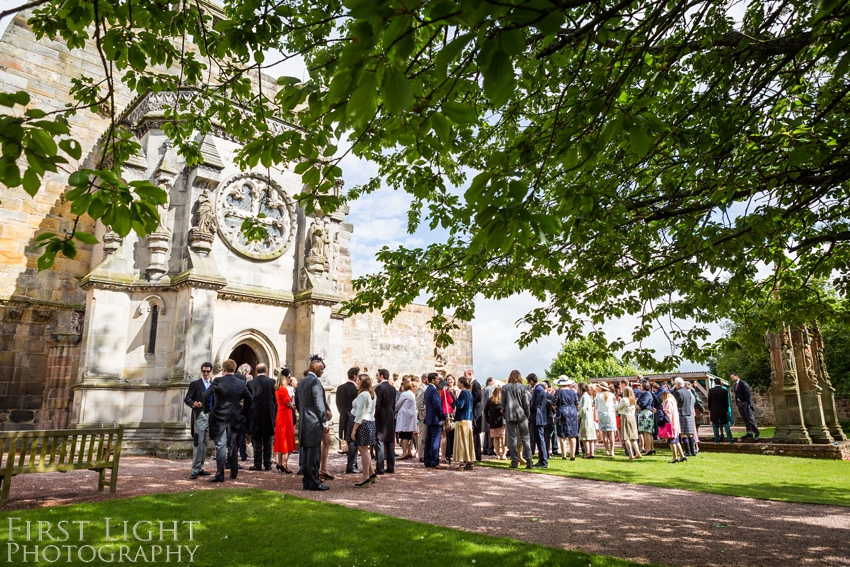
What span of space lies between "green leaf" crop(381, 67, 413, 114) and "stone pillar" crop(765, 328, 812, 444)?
50.3ft

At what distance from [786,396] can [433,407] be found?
1009 cm

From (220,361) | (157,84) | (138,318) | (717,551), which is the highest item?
(157,84)

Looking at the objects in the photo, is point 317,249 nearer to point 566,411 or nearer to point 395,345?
point 395,345

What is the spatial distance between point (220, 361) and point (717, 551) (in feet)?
38.4

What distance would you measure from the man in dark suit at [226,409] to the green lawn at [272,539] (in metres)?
2.23

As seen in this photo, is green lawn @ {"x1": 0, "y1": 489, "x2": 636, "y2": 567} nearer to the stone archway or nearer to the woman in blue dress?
the stone archway

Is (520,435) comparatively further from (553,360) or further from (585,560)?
(553,360)

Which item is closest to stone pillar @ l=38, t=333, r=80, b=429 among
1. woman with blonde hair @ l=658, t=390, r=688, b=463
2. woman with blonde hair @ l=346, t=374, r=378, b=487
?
woman with blonde hair @ l=346, t=374, r=378, b=487

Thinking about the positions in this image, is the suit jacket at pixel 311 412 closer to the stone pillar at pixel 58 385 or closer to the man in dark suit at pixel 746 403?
the stone pillar at pixel 58 385

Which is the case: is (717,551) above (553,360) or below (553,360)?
below

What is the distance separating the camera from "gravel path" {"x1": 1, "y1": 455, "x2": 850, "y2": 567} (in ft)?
16.8

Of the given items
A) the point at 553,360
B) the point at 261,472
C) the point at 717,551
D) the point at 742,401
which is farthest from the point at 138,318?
the point at 553,360

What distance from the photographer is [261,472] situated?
1037cm

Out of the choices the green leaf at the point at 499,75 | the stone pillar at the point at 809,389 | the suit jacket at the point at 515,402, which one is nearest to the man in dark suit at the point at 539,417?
the suit jacket at the point at 515,402
